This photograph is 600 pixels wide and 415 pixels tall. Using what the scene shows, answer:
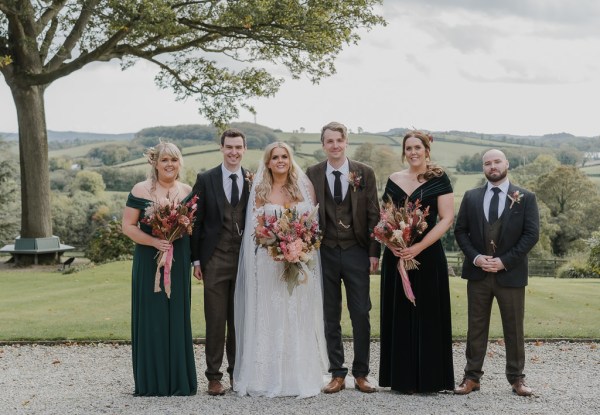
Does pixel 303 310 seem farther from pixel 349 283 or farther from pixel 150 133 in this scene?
pixel 150 133

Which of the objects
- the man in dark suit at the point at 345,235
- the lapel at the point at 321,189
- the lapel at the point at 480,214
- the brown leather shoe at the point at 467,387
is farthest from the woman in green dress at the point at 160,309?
the lapel at the point at 480,214

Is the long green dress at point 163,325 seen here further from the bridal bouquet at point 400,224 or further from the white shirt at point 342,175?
the bridal bouquet at point 400,224

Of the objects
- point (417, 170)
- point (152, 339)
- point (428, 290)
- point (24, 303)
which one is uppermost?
point (417, 170)

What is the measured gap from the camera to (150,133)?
3248 inches

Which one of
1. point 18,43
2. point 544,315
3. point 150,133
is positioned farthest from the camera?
point 150,133

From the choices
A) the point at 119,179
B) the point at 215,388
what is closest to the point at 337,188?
the point at 215,388

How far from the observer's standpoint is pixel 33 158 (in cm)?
2381

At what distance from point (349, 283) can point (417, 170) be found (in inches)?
54.1

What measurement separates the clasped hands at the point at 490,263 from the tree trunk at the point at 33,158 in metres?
19.6

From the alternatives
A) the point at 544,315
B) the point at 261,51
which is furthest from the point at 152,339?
the point at 261,51

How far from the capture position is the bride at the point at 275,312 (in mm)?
7410

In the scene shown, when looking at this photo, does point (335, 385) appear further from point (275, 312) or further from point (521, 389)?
point (521, 389)

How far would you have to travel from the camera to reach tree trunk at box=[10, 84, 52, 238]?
Answer: 23.6 meters

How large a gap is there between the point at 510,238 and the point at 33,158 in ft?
65.1
